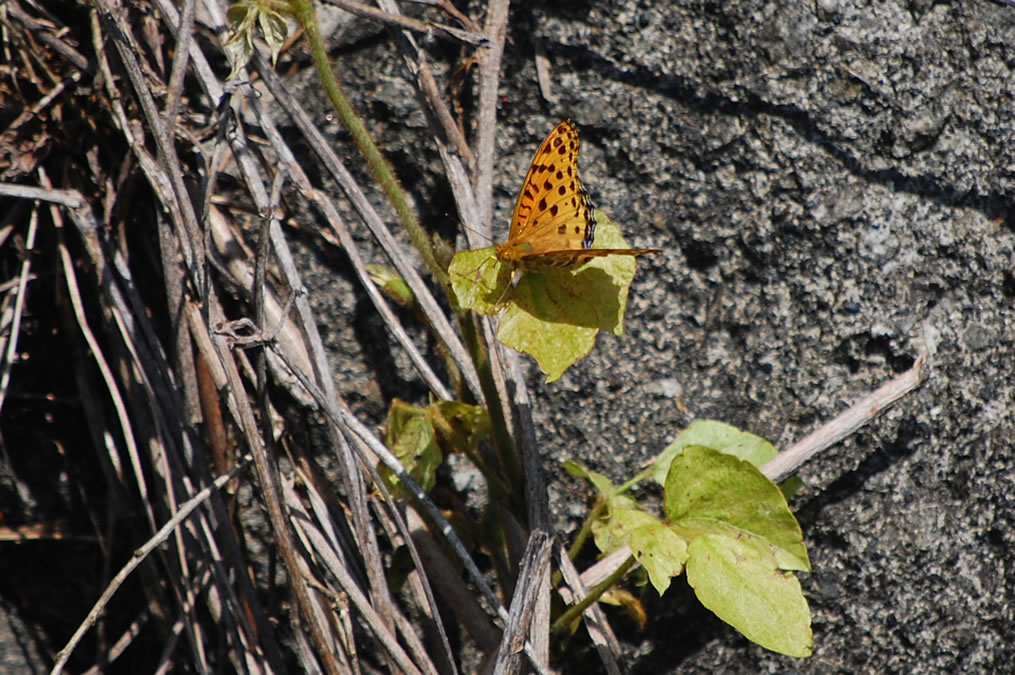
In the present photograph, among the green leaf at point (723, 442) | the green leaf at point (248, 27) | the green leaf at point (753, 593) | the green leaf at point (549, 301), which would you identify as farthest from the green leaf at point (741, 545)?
the green leaf at point (248, 27)

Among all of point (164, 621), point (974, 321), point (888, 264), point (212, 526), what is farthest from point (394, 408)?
point (974, 321)

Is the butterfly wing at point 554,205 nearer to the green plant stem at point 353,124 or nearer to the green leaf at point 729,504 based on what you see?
the green plant stem at point 353,124

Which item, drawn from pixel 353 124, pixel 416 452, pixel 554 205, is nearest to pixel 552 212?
pixel 554 205

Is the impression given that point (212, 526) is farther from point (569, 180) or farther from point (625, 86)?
point (625, 86)

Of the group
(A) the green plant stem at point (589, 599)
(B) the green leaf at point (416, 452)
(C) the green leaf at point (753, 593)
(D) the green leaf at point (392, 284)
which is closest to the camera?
(C) the green leaf at point (753, 593)

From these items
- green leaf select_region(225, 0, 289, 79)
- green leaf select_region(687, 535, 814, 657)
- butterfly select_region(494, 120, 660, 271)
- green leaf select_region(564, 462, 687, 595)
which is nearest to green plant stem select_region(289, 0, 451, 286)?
green leaf select_region(225, 0, 289, 79)

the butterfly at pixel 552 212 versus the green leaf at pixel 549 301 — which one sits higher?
the butterfly at pixel 552 212

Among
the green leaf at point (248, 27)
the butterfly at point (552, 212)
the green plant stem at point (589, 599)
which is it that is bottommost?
the green plant stem at point (589, 599)
